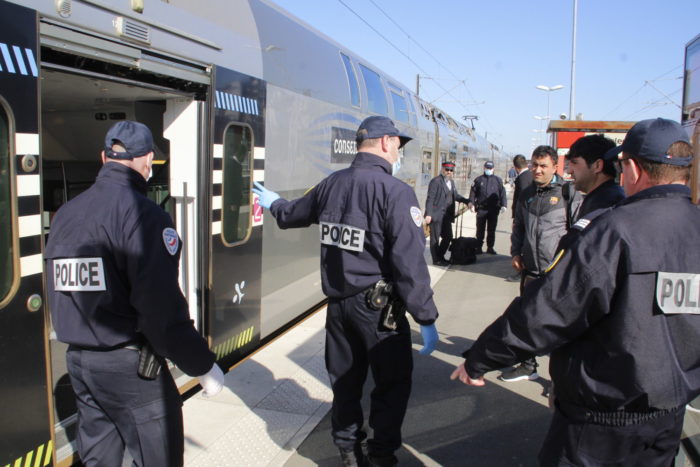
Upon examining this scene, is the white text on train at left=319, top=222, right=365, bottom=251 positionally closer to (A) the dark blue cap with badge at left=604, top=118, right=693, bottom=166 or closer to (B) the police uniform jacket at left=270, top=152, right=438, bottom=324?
(B) the police uniform jacket at left=270, top=152, right=438, bottom=324

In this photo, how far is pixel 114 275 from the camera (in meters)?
2.19

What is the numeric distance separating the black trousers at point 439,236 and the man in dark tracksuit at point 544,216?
15.8 ft

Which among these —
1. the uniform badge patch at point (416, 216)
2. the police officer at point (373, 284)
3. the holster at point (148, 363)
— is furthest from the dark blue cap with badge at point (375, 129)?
the holster at point (148, 363)

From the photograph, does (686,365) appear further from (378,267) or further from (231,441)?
(231,441)

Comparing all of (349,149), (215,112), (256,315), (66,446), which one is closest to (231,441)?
(66,446)

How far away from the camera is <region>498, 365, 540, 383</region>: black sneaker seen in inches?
175

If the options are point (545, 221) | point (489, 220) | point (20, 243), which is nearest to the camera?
point (20, 243)

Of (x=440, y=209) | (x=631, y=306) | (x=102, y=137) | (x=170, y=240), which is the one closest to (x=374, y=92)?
(x=440, y=209)

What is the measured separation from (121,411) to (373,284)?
4.38ft

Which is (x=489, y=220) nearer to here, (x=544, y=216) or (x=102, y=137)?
(x=544, y=216)

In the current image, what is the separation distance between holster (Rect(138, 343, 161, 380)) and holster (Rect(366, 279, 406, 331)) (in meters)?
1.11

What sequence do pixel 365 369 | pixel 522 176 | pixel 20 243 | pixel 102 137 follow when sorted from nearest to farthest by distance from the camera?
pixel 20 243
pixel 365 369
pixel 102 137
pixel 522 176

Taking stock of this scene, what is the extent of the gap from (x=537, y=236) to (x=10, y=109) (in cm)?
369

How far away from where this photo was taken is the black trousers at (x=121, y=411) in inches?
88.0
